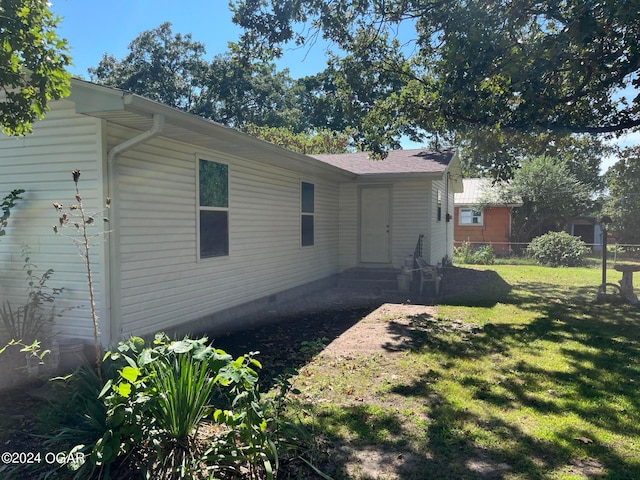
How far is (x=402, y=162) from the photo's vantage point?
12.1 metres

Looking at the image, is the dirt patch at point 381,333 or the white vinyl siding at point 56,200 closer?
the white vinyl siding at point 56,200

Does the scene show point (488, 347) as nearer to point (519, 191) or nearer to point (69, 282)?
point (69, 282)

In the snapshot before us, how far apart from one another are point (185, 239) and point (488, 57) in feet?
18.1

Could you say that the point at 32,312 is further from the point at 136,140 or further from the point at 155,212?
the point at 136,140

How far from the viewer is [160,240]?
5586 millimetres

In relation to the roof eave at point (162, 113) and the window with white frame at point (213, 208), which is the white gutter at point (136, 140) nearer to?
the roof eave at point (162, 113)

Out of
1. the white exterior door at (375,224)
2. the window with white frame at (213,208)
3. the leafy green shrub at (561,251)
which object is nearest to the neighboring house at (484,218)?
the leafy green shrub at (561,251)

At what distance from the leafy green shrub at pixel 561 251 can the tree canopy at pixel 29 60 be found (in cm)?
1774

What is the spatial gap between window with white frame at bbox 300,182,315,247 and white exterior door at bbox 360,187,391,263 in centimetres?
196

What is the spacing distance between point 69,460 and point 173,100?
31.6 m

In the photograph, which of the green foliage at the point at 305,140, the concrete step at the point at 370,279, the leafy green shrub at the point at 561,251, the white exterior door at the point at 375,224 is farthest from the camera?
the green foliage at the point at 305,140

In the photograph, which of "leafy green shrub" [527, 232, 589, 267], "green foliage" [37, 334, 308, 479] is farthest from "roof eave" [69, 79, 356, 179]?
"leafy green shrub" [527, 232, 589, 267]

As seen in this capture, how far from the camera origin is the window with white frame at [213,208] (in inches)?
253

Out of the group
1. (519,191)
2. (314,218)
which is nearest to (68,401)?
(314,218)
